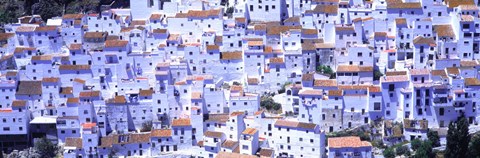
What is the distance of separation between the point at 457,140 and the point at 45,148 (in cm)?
1784

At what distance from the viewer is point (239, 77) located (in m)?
43.5

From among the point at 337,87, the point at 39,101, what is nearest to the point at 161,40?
the point at 39,101

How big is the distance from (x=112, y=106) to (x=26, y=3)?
13.5 meters

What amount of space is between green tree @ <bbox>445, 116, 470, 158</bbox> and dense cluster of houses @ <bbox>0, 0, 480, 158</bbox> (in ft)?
8.29

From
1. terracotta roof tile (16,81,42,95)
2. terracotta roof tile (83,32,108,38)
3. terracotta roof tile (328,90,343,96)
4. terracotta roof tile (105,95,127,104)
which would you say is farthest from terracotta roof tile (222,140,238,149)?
terracotta roof tile (83,32,108,38)

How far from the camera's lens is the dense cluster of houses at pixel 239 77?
40250mm

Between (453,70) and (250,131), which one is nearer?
(250,131)

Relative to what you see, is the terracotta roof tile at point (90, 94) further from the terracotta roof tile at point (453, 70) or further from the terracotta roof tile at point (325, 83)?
the terracotta roof tile at point (453, 70)

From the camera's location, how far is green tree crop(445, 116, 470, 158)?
37125 millimetres

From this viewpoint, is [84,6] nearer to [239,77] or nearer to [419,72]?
[239,77]

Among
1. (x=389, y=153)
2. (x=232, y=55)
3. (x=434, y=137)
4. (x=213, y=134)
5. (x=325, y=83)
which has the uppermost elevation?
(x=232, y=55)

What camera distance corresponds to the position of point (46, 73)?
142 feet

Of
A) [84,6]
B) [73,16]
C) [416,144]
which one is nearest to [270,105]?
[416,144]

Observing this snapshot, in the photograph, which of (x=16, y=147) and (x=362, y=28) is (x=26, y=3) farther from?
(x=362, y=28)
